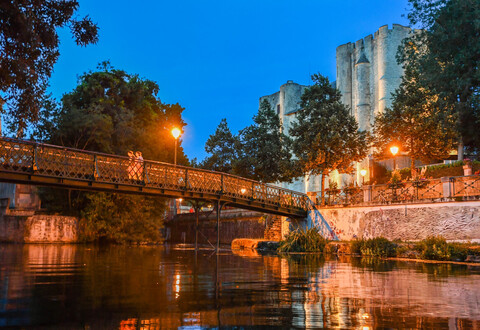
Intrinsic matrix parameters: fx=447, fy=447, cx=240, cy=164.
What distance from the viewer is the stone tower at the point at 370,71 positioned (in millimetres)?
57844

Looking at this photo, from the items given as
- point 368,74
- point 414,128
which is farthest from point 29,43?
point 368,74

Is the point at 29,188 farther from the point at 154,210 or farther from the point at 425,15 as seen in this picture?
the point at 425,15

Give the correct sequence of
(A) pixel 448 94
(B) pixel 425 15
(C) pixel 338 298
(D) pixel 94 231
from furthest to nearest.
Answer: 1. (D) pixel 94 231
2. (B) pixel 425 15
3. (A) pixel 448 94
4. (C) pixel 338 298

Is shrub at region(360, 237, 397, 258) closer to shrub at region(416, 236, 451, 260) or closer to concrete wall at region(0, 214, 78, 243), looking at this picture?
shrub at region(416, 236, 451, 260)

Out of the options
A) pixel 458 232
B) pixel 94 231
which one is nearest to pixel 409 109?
pixel 458 232

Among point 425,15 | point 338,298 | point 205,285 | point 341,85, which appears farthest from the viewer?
point 341,85

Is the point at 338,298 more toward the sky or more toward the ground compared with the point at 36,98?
more toward the ground

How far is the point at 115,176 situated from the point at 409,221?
52.1 feet

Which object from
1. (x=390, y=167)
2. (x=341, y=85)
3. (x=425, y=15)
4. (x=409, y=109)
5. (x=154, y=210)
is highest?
(x=341, y=85)

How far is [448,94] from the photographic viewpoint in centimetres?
2522

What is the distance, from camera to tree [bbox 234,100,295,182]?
149 ft

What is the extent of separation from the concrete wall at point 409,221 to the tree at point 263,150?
621 inches

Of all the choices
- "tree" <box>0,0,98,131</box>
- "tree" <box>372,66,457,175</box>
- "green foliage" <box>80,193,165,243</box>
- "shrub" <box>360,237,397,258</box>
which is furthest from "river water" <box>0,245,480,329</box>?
"tree" <box>372,66,457,175</box>

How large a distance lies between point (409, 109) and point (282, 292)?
1343 inches
